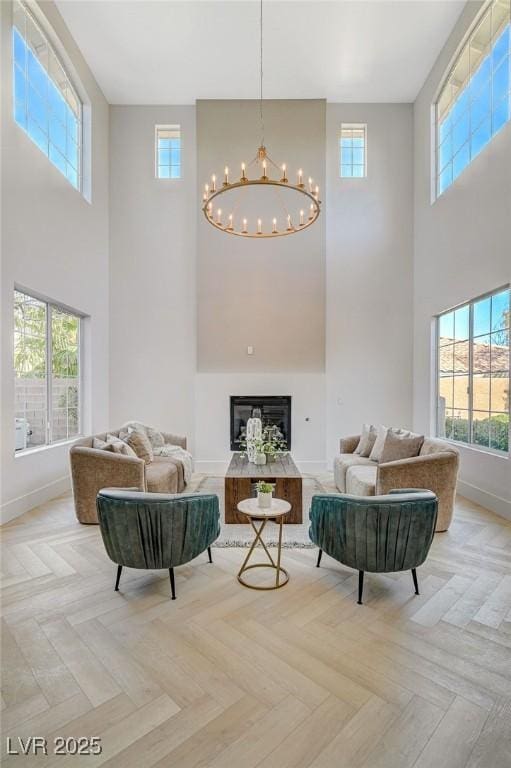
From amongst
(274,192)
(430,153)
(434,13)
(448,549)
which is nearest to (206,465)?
(448,549)

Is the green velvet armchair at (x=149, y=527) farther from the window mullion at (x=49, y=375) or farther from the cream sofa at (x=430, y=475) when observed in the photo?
the window mullion at (x=49, y=375)

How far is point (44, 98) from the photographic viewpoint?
525cm

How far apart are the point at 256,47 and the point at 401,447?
19.5 ft

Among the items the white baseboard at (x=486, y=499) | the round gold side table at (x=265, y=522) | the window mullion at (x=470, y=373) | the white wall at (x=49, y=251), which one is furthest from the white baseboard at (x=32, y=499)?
the window mullion at (x=470, y=373)

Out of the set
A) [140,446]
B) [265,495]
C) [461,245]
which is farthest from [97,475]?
[461,245]

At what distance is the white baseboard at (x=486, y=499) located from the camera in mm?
4414

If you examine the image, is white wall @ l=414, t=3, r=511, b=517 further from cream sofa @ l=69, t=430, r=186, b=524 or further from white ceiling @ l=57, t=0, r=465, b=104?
cream sofa @ l=69, t=430, r=186, b=524

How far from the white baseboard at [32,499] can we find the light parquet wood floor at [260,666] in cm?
112

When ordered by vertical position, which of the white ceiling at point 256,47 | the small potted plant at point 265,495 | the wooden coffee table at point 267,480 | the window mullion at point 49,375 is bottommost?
the wooden coffee table at point 267,480

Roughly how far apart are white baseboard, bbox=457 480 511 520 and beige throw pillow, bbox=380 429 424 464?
1151 millimetres

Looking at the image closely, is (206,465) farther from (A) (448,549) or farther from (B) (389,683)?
(B) (389,683)

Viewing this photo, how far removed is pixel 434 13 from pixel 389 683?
7.42 metres

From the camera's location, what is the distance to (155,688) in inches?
74.0

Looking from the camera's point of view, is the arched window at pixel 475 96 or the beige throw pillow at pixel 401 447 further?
the arched window at pixel 475 96
